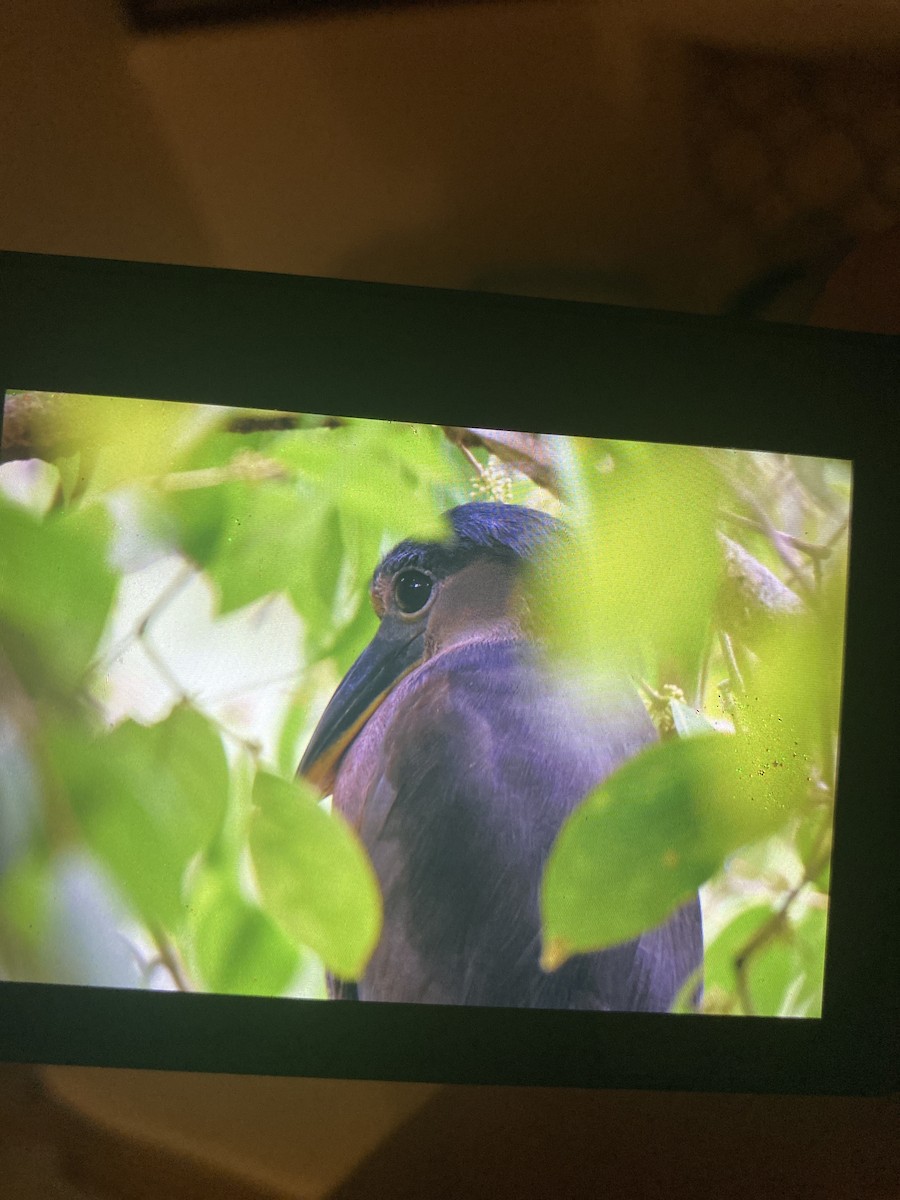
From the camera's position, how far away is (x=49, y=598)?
1034 mm

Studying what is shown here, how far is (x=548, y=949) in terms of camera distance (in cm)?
106

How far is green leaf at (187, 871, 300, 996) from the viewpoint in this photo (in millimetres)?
1034

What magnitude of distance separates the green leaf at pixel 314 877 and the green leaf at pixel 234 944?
0.02 meters

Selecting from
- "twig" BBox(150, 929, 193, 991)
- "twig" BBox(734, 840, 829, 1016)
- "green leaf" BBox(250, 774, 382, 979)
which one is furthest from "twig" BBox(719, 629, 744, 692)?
"twig" BBox(150, 929, 193, 991)

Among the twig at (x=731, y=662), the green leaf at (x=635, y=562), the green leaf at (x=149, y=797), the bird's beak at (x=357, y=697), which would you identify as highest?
the green leaf at (x=635, y=562)

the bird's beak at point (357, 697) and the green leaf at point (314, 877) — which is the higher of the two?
the bird's beak at point (357, 697)

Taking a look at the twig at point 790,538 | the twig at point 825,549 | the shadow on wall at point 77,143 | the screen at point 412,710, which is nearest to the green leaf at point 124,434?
the screen at point 412,710

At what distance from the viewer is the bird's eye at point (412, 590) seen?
41.8 inches

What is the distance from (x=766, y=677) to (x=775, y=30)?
80cm

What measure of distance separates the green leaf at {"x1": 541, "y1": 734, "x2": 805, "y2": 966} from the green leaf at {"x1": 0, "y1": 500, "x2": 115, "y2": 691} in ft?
Result: 2.00

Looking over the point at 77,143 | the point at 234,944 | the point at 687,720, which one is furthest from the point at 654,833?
the point at 77,143

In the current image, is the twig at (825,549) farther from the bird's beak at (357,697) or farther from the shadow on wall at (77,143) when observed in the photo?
the shadow on wall at (77,143)

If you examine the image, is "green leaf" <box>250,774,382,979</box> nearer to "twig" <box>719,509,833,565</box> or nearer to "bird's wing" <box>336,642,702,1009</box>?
"bird's wing" <box>336,642,702,1009</box>

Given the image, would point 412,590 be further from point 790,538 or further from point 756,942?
point 756,942
